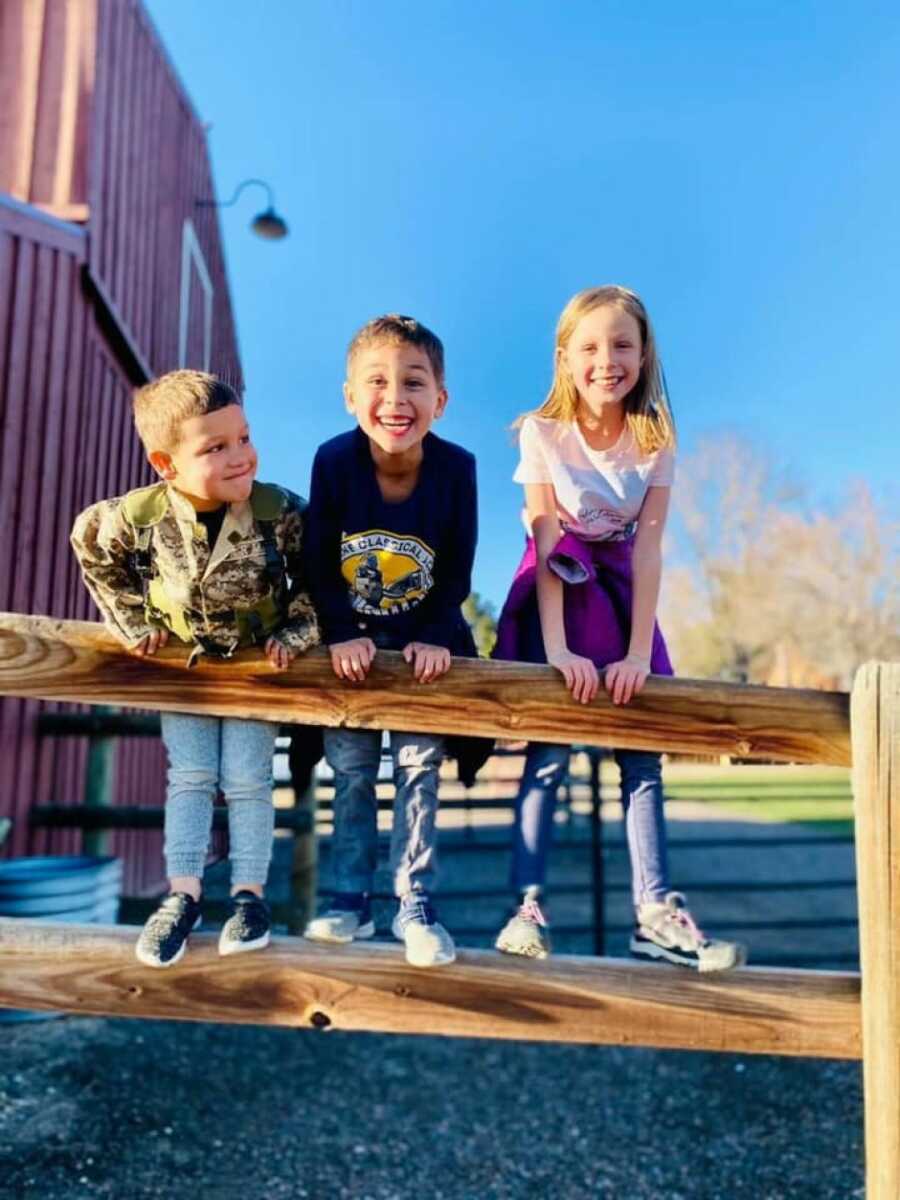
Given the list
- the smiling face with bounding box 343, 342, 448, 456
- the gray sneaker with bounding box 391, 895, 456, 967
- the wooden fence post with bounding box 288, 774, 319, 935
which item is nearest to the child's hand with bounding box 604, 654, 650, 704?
the gray sneaker with bounding box 391, 895, 456, 967

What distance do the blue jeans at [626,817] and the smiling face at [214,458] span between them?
0.88 meters

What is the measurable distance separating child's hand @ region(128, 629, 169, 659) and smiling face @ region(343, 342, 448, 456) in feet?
2.00

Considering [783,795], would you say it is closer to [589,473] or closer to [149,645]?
[589,473]

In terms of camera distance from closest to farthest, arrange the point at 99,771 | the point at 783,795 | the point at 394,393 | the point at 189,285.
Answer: the point at 394,393 < the point at 99,771 < the point at 189,285 < the point at 783,795

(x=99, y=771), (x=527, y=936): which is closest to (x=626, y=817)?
(x=527, y=936)

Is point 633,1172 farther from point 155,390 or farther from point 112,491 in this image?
point 112,491

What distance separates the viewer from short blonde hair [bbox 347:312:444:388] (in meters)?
2.05

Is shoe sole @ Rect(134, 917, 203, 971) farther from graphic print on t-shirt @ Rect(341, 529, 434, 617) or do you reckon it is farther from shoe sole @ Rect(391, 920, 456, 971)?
graphic print on t-shirt @ Rect(341, 529, 434, 617)

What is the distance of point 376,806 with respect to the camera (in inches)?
83.1

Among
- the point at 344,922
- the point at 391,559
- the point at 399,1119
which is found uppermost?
the point at 391,559

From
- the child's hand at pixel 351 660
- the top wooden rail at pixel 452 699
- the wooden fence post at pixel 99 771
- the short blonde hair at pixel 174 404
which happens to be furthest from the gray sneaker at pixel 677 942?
the wooden fence post at pixel 99 771

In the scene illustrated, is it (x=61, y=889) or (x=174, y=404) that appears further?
(x=61, y=889)

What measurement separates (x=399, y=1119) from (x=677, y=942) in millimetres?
3078

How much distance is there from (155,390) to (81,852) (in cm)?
525
